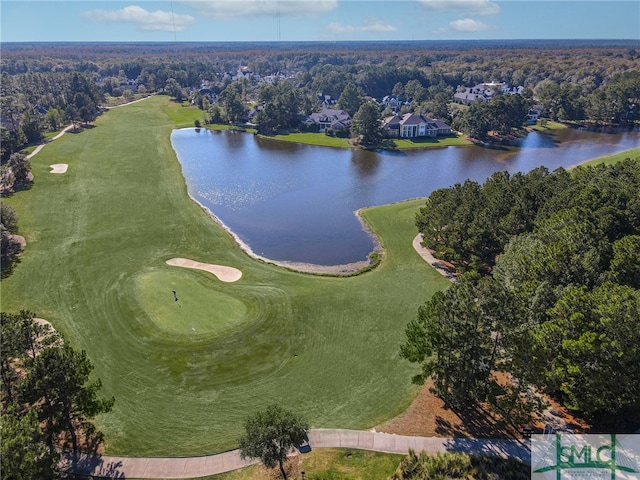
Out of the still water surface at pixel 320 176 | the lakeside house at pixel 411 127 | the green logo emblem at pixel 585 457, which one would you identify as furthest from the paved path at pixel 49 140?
the green logo emblem at pixel 585 457

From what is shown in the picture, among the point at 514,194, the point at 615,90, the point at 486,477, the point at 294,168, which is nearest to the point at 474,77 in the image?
the point at 615,90

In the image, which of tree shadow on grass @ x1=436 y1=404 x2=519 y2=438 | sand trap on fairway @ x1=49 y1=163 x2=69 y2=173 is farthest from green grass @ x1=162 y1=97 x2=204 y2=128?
tree shadow on grass @ x1=436 y1=404 x2=519 y2=438

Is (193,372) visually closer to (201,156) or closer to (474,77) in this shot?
(201,156)

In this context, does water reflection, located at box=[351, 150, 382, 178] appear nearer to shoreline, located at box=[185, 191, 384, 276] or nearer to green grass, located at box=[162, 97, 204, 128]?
shoreline, located at box=[185, 191, 384, 276]

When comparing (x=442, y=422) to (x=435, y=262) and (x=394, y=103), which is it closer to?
(x=435, y=262)

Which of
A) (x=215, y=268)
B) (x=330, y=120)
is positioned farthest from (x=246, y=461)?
(x=330, y=120)
